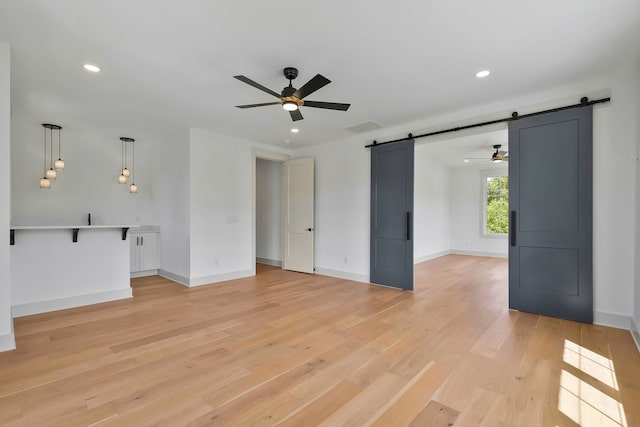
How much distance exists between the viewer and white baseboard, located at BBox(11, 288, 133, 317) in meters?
3.64

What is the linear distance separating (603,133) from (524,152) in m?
0.74

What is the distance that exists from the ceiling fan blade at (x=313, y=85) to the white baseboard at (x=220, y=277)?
380cm

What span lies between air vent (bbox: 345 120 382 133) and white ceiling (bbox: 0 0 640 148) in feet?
2.30

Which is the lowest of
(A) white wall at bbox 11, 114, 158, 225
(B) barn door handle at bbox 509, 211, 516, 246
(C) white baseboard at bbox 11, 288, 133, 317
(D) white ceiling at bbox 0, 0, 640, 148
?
(C) white baseboard at bbox 11, 288, 133, 317

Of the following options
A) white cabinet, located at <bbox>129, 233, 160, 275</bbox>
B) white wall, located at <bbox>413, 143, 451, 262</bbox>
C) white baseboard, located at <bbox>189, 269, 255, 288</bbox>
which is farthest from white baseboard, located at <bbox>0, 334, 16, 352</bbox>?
white wall, located at <bbox>413, 143, 451, 262</bbox>

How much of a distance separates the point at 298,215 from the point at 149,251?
311 cm

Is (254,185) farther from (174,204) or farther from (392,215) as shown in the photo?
(392,215)

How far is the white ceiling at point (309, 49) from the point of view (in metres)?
2.22

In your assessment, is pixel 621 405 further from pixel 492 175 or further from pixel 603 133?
pixel 492 175

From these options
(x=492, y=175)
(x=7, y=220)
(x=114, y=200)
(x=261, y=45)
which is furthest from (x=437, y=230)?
(x=7, y=220)

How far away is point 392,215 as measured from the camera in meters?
5.06

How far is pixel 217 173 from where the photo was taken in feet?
18.3

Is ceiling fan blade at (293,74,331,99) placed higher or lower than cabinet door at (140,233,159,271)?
higher

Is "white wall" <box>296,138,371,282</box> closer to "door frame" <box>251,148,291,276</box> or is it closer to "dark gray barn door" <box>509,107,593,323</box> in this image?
"door frame" <box>251,148,291,276</box>
